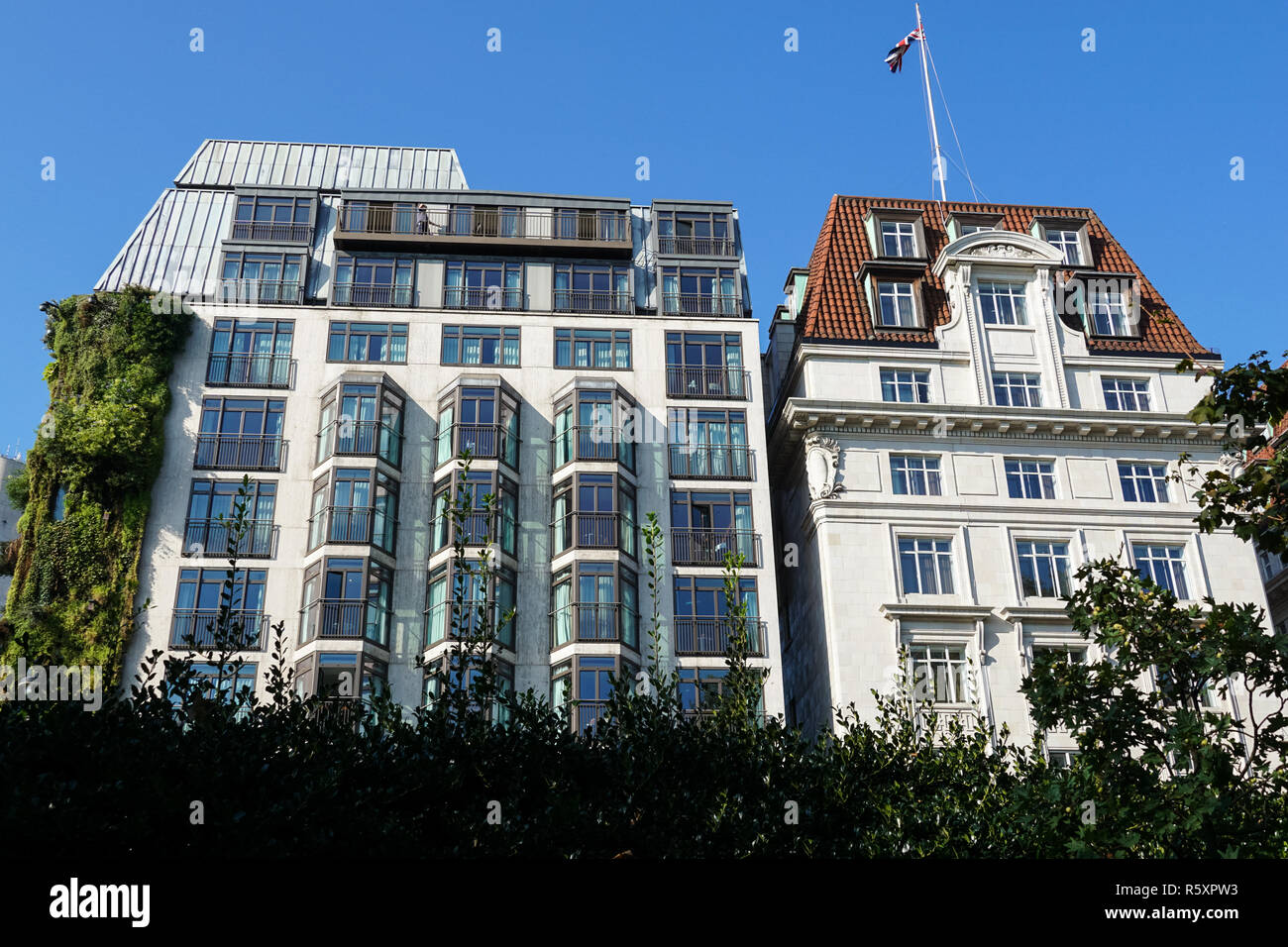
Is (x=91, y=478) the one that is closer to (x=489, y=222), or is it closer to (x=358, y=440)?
(x=358, y=440)

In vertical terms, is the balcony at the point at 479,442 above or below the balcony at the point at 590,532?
above

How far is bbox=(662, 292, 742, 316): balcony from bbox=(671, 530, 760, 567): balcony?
11122 millimetres

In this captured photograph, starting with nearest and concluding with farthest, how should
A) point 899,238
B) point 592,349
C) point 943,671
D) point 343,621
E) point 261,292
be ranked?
point 343,621, point 943,671, point 592,349, point 261,292, point 899,238

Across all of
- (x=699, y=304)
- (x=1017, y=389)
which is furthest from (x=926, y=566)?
(x=699, y=304)

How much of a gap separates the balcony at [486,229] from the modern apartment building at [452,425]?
4.3 inches

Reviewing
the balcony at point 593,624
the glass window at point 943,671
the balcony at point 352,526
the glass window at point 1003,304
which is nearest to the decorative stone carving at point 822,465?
the glass window at point 943,671

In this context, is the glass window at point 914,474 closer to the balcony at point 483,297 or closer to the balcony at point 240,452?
the balcony at point 483,297

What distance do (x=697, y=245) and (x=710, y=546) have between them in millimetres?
15828

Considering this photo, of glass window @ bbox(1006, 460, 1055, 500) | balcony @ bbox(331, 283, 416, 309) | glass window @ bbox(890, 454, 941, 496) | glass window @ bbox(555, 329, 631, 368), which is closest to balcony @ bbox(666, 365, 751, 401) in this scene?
glass window @ bbox(555, 329, 631, 368)

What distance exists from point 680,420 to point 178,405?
20917mm

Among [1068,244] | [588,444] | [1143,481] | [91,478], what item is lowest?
[91,478]

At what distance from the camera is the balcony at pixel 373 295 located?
5597cm

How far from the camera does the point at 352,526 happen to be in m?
49.2

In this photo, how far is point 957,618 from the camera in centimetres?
4906
